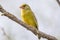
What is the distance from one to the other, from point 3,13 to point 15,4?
2.09m

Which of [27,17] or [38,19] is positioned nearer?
[27,17]

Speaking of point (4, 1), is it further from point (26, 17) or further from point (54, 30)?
point (26, 17)

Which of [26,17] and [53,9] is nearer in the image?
[26,17]

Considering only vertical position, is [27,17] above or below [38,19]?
below

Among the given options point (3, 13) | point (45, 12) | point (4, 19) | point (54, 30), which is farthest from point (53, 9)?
point (3, 13)

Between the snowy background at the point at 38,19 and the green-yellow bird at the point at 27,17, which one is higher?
the snowy background at the point at 38,19

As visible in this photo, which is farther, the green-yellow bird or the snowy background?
the snowy background

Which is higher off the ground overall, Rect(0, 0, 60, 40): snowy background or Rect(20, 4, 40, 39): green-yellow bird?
Rect(0, 0, 60, 40): snowy background

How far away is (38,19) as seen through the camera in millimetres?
3578

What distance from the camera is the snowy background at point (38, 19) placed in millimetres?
3430

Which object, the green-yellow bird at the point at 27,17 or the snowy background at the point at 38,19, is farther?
the snowy background at the point at 38,19

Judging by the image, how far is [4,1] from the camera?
3738 mm

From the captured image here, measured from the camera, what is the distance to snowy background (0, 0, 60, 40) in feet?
11.3

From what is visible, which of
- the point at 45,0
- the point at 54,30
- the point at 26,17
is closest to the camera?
the point at 26,17
